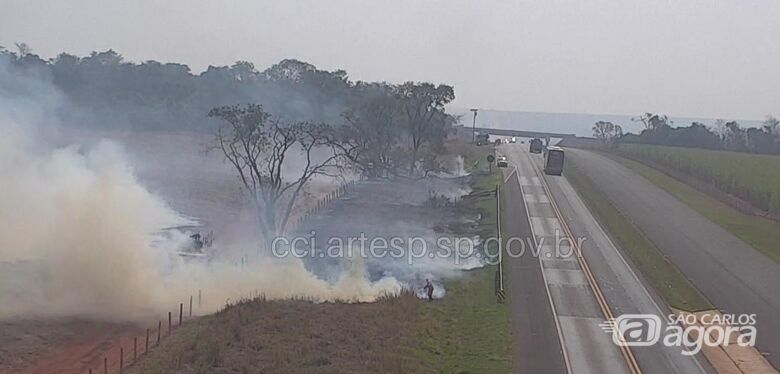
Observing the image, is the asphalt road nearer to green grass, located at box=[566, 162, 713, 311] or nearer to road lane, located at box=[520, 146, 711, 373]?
green grass, located at box=[566, 162, 713, 311]

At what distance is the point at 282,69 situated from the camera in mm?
132125

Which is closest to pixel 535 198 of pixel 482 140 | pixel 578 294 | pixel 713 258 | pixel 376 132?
pixel 713 258

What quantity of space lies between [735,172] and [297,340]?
71.3m

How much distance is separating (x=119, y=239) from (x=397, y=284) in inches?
594

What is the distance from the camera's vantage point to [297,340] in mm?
31625

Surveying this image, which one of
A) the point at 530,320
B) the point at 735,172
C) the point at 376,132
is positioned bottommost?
the point at 530,320

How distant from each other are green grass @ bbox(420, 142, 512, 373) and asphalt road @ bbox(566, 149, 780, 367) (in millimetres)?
11222

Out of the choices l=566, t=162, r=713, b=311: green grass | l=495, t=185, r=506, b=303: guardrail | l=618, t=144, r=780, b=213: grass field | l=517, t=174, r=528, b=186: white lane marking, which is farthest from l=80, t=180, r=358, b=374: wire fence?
l=618, t=144, r=780, b=213: grass field

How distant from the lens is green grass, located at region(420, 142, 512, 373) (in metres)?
29.7

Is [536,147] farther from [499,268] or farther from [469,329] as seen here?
[469,329]

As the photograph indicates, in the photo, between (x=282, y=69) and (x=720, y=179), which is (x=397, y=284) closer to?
(x=720, y=179)

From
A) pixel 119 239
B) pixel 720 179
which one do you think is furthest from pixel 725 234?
pixel 119 239

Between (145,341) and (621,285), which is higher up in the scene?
(621,285)

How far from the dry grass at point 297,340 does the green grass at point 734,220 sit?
3007 cm
